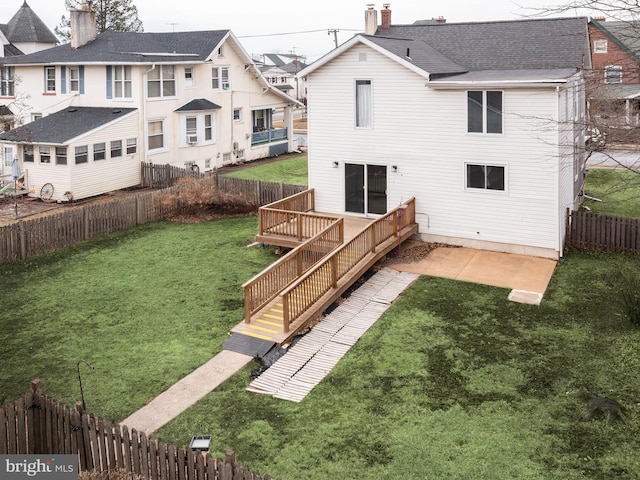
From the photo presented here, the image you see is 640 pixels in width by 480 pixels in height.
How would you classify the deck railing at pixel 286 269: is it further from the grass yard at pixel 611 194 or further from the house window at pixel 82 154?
the house window at pixel 82 154

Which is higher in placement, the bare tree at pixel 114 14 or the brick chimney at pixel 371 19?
the bare tree at pixel 114 14

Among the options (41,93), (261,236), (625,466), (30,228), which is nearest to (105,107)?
(41,93)

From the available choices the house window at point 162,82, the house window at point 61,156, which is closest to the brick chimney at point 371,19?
the house window at point 162,82

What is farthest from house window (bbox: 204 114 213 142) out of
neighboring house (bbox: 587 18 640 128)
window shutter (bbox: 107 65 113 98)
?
neighboring house (bbox: 587 18 640 128)

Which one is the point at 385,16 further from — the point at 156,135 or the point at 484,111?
the point at 156,135

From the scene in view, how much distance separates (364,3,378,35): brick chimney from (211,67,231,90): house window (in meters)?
12.8

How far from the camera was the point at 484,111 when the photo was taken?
1880 centimetres

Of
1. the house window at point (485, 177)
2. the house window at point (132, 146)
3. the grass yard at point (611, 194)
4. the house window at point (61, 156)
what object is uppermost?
the house window at point (132, 146)

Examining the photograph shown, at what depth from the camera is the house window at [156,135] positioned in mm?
32375

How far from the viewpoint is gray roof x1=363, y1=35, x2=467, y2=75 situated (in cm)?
1988

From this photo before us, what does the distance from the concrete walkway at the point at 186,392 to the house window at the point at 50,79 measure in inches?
1056

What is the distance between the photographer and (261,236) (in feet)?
63.5

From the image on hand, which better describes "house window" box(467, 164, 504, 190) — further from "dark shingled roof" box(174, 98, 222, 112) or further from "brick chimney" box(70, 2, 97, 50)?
"brick chimney" box(70, 2, 97, 50)

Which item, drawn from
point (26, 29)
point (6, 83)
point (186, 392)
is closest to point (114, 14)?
point (26, 29)
